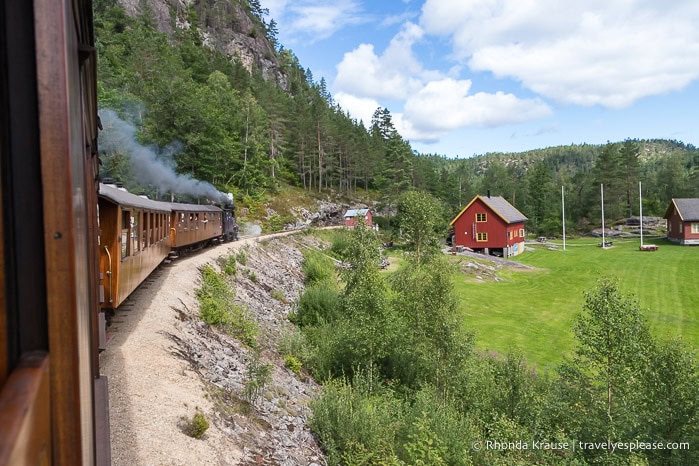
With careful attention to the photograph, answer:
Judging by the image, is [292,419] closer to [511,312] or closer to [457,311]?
[457,311]

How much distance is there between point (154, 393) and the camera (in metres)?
7.81

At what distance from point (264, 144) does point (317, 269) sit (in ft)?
116

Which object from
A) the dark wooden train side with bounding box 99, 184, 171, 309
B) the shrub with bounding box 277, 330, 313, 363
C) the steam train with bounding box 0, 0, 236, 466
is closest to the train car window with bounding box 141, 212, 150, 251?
the dark wooden train side with bounding box 99, 184, 171, 309

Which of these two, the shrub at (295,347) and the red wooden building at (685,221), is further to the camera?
the red wooden building at (685,221)

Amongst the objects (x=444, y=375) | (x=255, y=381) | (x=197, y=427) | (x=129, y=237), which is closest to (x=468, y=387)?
(x=444, y=375)

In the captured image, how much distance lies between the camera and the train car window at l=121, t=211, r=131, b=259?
29.5ft

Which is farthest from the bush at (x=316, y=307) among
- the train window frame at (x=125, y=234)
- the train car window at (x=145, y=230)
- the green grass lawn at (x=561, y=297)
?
the train window frame at (x=125, y=234)

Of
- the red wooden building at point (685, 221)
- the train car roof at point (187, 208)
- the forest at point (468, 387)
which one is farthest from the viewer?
the red wooden building at point (685, 221)

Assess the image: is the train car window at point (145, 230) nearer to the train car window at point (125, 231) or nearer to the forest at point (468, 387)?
the train car window at point (125, 231)

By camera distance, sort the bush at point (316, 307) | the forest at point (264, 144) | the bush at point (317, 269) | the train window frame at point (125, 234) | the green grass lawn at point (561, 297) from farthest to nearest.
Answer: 1. the forest at point (264, 144)
2. the bush at point (317, 269)
3. the green grass lawn at point (561, 297)
4. the bush at point (316, 307)
5. the train window frame at point (125, 234)

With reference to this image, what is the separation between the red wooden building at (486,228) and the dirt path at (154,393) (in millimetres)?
43806

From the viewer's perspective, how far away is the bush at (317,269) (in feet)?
83.7

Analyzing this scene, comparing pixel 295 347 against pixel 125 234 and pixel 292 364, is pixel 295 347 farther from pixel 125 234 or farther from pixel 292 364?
pixel 125 234

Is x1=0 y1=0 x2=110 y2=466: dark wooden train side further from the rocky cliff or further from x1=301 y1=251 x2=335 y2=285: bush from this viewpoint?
the rocky cliff
